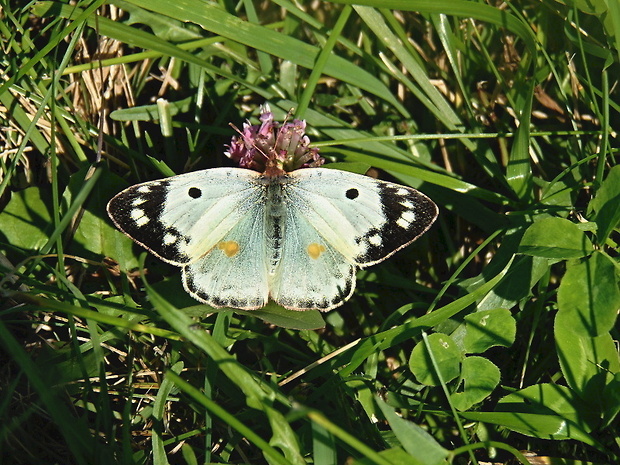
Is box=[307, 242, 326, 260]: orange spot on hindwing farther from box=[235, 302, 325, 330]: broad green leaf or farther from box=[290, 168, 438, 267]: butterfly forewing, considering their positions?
box=[235, 302, 325, 330]: broad green leaf

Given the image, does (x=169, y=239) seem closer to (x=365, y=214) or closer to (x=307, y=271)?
(x=307, y=271)

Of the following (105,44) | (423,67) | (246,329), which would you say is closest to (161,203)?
(246,329)

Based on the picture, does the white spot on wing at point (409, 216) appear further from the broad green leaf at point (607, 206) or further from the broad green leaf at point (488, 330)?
the broad green leaf at point (607, 206)

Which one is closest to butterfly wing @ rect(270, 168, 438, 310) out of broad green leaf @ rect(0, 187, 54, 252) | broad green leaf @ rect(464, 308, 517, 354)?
broad green leaf @ rect(464, 308, 517, 354)

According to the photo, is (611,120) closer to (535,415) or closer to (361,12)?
(361,12)

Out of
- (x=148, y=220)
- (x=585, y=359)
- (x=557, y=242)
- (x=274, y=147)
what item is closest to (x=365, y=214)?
(x=274, y=147)

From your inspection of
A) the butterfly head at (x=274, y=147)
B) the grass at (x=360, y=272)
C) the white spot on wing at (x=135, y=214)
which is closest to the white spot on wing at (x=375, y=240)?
the grass at (x=360, y=272)
